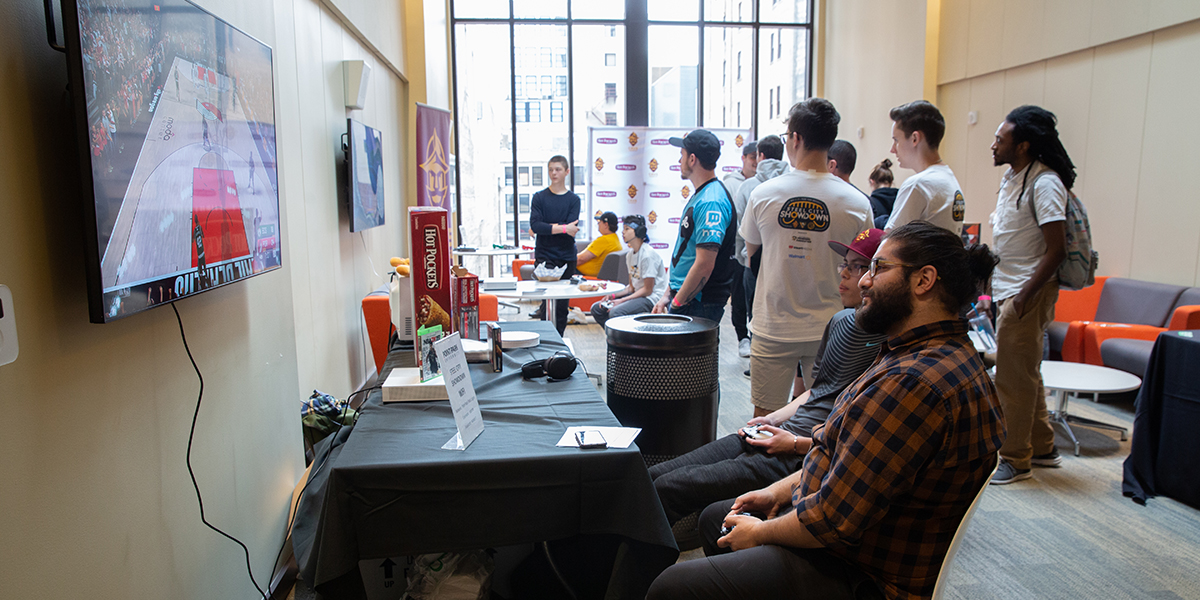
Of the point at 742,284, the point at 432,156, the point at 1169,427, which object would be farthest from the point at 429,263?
the point at 432,156

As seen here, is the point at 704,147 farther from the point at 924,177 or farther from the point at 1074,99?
the point at 1074,99

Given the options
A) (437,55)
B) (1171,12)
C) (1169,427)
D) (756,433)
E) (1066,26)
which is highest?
(437,55)

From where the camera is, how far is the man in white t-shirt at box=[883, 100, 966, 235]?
115 inches

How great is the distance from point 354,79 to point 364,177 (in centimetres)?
63

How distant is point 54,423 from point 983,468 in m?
1.69

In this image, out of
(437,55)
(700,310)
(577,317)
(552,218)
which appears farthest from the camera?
(437,55)

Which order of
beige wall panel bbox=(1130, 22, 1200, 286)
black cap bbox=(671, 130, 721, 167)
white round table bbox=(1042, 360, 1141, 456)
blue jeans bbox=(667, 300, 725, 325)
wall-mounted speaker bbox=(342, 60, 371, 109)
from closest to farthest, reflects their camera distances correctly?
black cap bbox=(671, 130, 721, 167) → blue jeans bbox=(667, 300, 725, 325) → white round table bbox=(1042, 360, 1141, 456) → wall-mounted speaker bbox=(342, 60, 371, 109) → beige wall panel bbox=(1130, 22, 1200, 286)

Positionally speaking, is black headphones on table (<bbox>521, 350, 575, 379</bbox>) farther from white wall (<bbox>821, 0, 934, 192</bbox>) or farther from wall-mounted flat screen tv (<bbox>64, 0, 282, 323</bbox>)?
white wall (<bbox>821, 0, 934, 192</bbox>)

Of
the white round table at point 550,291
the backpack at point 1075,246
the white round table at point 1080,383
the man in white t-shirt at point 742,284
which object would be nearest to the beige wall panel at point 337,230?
the white round table at point 550,291

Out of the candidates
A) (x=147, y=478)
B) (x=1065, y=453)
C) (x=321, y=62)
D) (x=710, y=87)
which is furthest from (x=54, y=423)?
(x=710, y=87)

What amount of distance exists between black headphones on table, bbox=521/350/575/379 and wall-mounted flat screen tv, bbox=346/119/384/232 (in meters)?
2.54

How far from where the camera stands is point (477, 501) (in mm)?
1482

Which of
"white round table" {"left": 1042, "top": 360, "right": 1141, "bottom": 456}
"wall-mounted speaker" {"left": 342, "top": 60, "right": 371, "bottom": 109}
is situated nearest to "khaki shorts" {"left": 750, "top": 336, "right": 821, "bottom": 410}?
"white round table" {"left": 1042, "top": 360, "right": 1141, "bottom": 456}

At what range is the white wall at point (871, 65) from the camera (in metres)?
7.16
